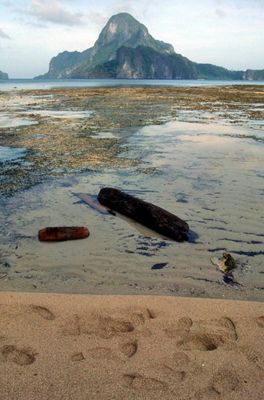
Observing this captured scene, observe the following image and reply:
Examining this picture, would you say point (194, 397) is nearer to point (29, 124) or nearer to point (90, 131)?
point (90, 131)

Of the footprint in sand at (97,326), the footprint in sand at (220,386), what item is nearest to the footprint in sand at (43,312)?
the footprint in sand at (97,326)

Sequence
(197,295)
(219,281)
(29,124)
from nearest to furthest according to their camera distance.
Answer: (197,295) < (219,281) < (29,124)

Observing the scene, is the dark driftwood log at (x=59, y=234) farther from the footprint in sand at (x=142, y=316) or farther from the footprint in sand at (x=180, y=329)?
the footprint in sand at (x=180, y=329)

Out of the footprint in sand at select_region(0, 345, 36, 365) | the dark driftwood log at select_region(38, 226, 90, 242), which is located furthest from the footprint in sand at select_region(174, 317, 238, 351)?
the dark driftwood log at select_region(38, 226, 90, 242)

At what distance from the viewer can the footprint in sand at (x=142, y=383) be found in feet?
11.4

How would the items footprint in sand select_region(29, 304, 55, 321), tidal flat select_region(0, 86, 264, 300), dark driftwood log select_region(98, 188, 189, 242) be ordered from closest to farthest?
footprint in sand select_region(29, 304, 55, 321) → tidal flat select_region(0, 86, 264, 300) → dark driftwood log select_region(98, 188, 189, 242)

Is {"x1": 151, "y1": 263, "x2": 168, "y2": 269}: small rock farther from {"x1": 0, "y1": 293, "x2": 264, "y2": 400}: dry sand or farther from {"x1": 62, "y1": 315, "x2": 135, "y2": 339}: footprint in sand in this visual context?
{"x1": 62, "y1": 315, "x2": 135, "y2": 339}: footprint in sand

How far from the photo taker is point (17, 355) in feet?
12.7

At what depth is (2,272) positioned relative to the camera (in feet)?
20.1

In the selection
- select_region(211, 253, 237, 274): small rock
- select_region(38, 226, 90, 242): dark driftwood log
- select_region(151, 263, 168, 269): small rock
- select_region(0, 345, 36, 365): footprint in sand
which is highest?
select_region(38, 226, 90, 242): dark driftwood log

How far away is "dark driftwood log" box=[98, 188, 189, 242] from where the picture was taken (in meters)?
7.56

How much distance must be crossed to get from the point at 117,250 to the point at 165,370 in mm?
3449

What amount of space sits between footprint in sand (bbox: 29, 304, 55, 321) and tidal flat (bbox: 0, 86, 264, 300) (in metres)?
0.76

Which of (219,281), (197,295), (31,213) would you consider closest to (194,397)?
(197,295)
